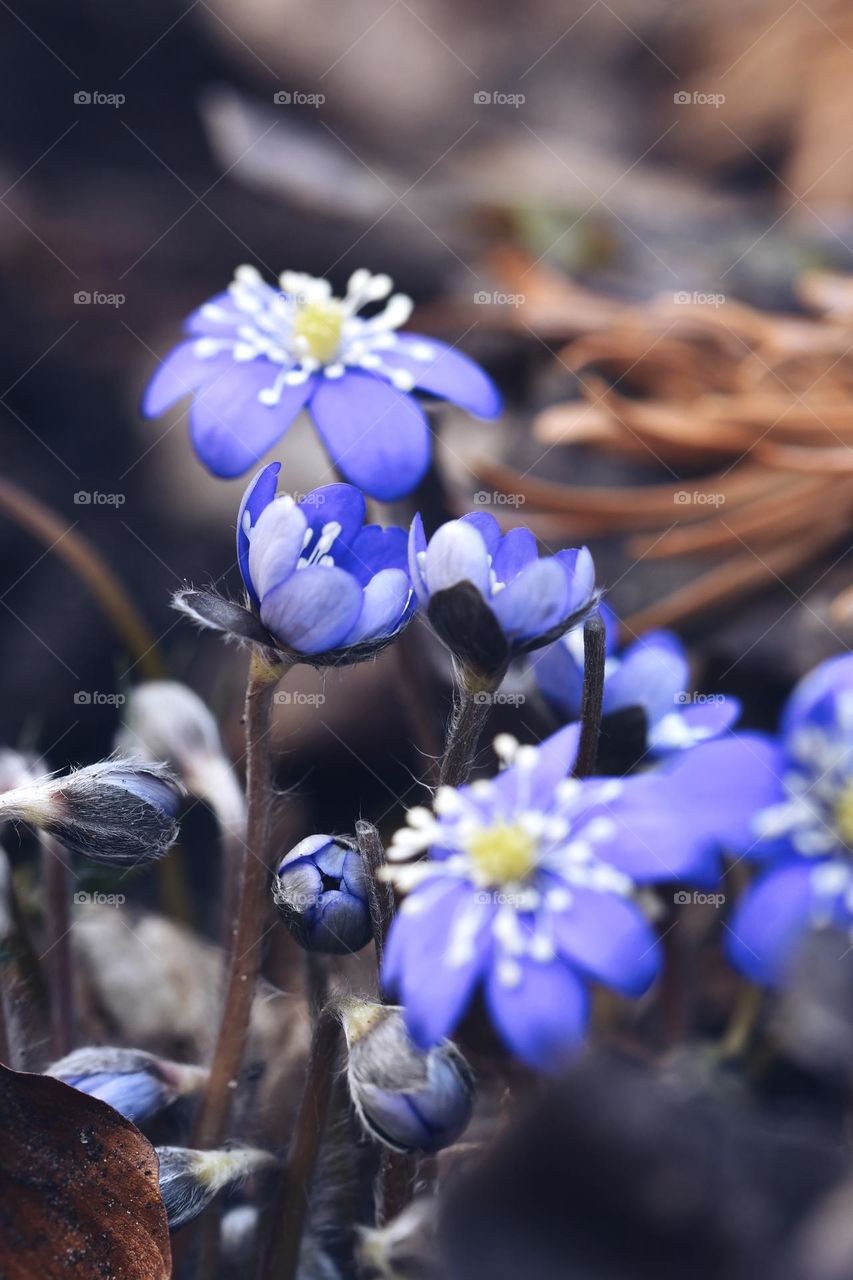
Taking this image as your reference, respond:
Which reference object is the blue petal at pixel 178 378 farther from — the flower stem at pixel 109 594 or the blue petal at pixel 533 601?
the blue petal at pixel 533 601

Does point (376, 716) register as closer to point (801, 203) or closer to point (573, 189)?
point (573, 189)

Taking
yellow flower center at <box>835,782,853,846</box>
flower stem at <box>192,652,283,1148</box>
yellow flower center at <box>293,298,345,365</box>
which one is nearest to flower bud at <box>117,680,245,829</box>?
flower stem at <box>192,652,283,1148</box>

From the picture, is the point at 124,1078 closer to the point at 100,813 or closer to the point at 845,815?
the point at 100,813

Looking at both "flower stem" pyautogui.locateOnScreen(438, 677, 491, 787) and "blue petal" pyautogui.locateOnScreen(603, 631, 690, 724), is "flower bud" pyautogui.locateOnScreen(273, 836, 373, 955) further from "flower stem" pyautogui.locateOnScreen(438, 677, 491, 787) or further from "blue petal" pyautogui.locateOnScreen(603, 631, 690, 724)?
"blue petal" pyautogui.locateOnScreen(603, 631, 690, 724)

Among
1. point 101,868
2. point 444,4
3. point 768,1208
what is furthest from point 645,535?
point 444,4

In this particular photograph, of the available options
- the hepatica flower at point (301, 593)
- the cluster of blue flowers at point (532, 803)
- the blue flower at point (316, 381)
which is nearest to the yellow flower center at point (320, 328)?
the blue flower at point (316, 381)
